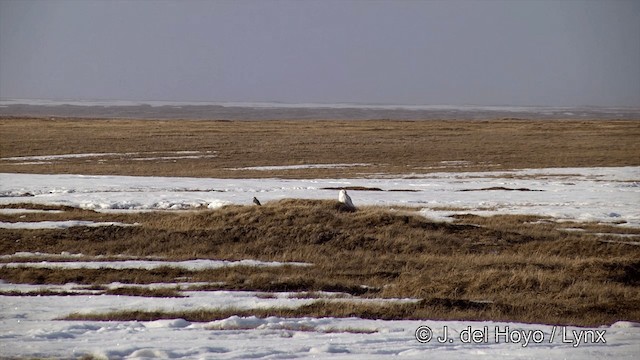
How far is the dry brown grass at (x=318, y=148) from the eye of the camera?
41.2 m

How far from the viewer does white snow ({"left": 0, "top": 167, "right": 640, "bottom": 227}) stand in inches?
981

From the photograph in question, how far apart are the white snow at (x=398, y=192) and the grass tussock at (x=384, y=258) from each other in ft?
9.02

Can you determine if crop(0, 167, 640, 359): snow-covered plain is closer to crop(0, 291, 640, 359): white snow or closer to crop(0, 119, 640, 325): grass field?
crop(0, 291, 640, 359): white snow

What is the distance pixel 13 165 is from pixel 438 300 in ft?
110

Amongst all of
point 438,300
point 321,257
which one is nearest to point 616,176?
point 321,257

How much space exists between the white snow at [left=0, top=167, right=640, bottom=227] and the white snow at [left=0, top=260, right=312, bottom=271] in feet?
24.2

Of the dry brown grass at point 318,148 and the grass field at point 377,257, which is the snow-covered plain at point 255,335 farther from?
the dry brown grass at point 318,148

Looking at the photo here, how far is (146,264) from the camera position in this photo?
51.4 feet

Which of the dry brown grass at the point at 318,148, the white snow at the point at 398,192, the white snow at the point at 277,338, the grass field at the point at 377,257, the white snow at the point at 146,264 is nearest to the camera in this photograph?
the white snow at the point at 277,338

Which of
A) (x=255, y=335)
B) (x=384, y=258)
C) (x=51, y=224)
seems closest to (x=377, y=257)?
(x=384, y=258)

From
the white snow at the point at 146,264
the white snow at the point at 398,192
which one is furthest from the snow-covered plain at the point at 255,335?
the white snow at the point at 398,192

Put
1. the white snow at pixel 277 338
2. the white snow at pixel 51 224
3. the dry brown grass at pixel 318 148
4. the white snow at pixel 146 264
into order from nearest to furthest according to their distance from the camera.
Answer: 1. the white snow at pixel 277 338
2. the white snow at pixel 146 264
3. the white snow at pixel 51 224
4. the dry brown grass at pixel 318 148

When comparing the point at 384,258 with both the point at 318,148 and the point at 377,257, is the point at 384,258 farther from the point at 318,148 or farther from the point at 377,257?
the point at 318,148

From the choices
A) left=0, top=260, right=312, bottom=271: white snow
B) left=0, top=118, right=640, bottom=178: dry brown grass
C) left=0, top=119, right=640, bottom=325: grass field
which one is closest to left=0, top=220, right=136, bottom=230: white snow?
left=0, top=119, right=640, bottom=325: grass field
